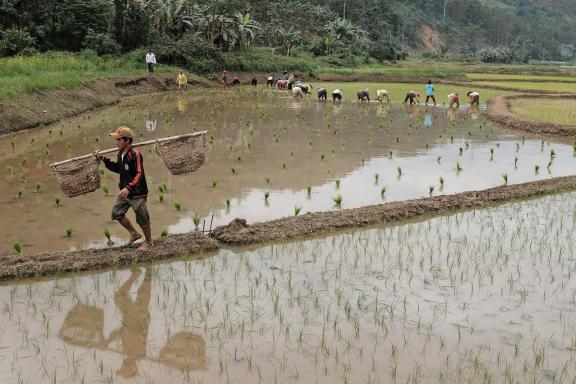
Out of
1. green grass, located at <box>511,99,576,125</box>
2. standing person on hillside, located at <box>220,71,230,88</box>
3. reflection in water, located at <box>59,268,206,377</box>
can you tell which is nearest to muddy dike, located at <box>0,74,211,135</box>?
standing person on hillside, located at <box>220,71,230,88</box>

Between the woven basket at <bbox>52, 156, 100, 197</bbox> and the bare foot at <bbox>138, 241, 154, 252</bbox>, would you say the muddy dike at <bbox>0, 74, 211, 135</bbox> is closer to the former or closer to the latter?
the woven basket at <bbox>52, 156, 100, 197</bbox>

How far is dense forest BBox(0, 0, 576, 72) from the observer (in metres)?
26.5

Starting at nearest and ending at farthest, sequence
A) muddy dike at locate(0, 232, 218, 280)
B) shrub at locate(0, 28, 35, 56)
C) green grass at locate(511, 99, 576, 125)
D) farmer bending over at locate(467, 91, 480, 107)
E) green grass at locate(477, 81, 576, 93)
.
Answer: muddy dike at locate(0, 232, 218, 280)
green grass at locate(511, 99, 576, 125)
farmer bending over at locate(467, 91, 480, 107)
shrub at locate(0, 28, 35, 56)
green grass at locate(477, 81, 576, 93)

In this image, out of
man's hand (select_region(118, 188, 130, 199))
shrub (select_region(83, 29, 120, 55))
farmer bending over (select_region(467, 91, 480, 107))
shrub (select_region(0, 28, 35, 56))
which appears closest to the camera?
man's hand (select_region(118, 188, 130, 199))

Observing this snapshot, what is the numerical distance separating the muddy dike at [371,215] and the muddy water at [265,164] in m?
0.54

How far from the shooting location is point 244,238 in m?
6.32

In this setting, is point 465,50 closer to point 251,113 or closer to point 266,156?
point 251,113

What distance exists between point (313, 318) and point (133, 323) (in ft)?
4.53

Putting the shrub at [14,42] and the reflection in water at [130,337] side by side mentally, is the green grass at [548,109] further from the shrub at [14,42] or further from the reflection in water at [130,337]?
the shrub at [14,42]

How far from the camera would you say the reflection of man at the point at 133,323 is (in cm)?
395

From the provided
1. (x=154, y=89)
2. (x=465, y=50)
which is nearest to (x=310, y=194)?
(x=154, y=89)

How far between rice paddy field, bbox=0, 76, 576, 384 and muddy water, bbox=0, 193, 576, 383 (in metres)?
0.02

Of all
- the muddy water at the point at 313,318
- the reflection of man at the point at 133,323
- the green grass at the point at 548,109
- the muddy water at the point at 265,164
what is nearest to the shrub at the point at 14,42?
the muddy water at the point at 265,164

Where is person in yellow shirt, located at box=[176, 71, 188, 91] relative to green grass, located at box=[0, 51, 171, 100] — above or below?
below
